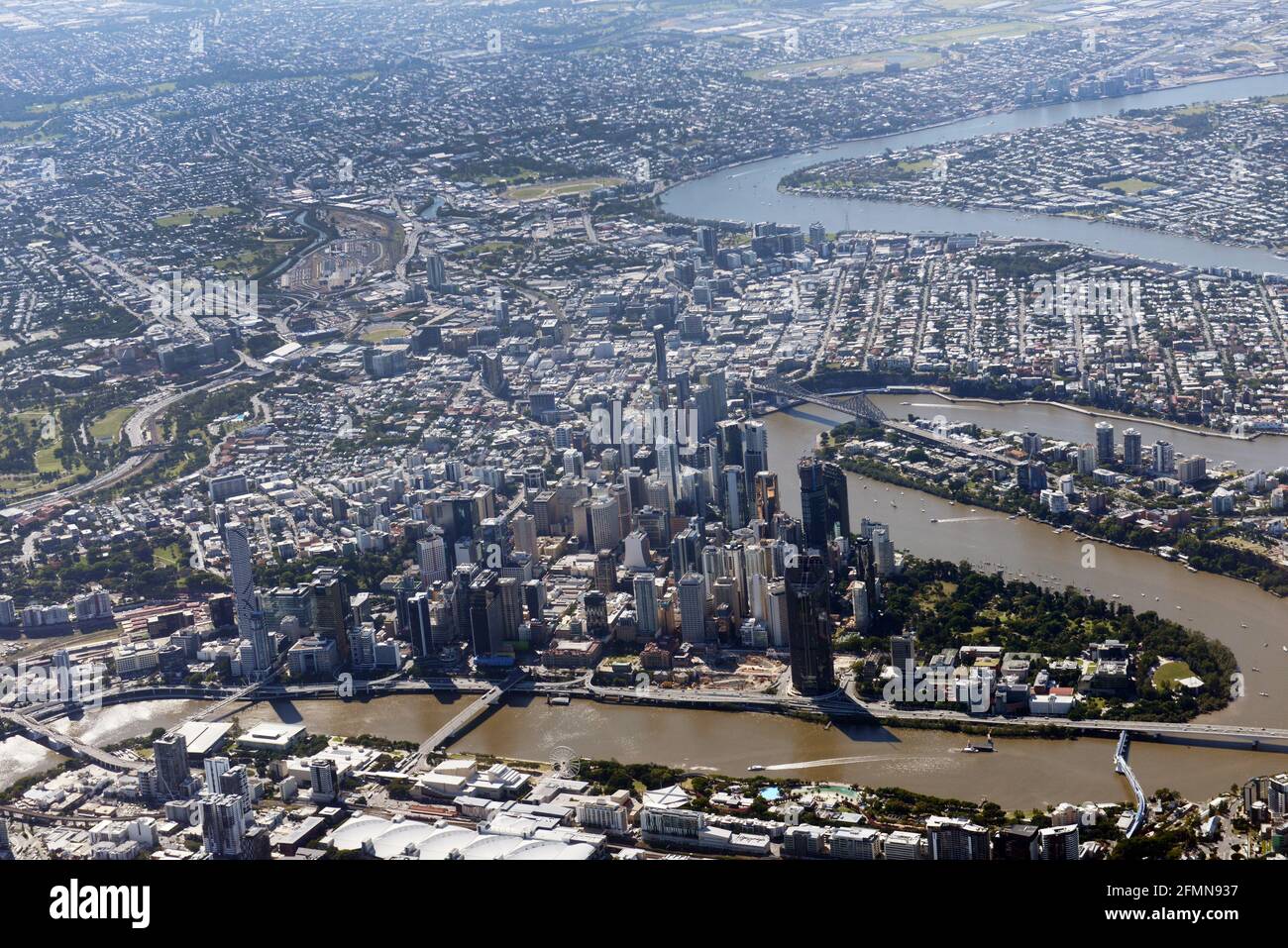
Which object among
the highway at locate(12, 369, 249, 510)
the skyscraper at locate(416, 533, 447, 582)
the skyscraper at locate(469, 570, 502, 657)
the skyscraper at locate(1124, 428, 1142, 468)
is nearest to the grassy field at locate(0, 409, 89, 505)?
the highway at locate(12, 369, 249, 510)

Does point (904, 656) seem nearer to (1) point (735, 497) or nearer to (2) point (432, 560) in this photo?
(1) point (735, 497)

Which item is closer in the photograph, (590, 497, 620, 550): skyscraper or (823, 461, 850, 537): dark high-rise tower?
(823, 461, 850, 537): dark high-rise tower

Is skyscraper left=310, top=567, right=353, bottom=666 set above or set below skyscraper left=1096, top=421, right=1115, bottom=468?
below

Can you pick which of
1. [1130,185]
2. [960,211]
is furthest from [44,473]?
[1130,185]

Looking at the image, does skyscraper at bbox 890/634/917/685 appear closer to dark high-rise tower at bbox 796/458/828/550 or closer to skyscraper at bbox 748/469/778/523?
dark high-rise tower at bbox 796/458/828/550

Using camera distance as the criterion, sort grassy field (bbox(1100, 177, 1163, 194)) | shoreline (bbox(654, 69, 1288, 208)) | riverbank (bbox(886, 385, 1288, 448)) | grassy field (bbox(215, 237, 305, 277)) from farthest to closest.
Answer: shoreline (bbox(654, 69, 1288, 208)) → grassy field (bbox(1100, 177, 1163, 194)) → grassy field (bbox(215, 237, 305, 277)) → riverbank (bbox(886, 385, 1288, 448))

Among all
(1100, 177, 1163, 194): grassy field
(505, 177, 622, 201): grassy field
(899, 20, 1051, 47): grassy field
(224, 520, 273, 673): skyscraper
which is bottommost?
(224, 520, 273, 673): skyscraper

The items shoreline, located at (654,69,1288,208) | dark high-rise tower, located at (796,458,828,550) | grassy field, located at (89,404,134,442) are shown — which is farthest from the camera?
shoreline, located at (654,69,1288,208)
